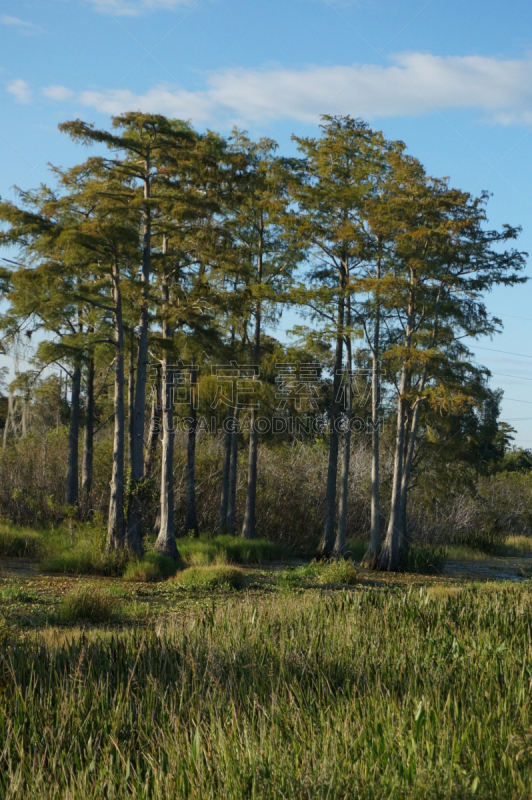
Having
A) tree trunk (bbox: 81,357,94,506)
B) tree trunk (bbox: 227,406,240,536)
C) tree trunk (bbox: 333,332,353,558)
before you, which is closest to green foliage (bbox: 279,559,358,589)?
tree trunk (bbox: 333,332,353,558)

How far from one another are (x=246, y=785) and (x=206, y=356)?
57.3ft

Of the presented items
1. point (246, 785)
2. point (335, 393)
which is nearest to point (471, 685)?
point (246, 785)

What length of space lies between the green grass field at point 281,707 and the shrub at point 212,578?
5.68 meters

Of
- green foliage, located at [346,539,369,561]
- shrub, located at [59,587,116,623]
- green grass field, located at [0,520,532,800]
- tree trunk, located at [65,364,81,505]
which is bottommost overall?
green foliage, located at [346,539,369,561]

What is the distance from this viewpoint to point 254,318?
2306cm

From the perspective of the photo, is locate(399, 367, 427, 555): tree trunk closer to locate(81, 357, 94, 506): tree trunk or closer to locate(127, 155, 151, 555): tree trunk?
locate(127, 155, 151, 555): tree trunk

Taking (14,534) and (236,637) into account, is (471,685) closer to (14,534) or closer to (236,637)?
(236,637)

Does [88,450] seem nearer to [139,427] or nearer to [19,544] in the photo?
[19,544]

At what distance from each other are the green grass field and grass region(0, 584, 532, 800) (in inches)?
0.6

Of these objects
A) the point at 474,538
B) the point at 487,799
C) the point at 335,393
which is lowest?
the point at 474,538

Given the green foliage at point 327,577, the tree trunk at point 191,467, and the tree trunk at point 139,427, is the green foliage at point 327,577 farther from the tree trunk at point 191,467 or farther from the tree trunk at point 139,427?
the tree trunk at point 191,467

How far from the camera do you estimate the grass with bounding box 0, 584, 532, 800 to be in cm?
418

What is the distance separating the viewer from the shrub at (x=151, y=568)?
53.4 feet

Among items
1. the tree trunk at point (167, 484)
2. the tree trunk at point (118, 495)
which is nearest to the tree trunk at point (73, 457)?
the tree trunk at point (167, 484)
